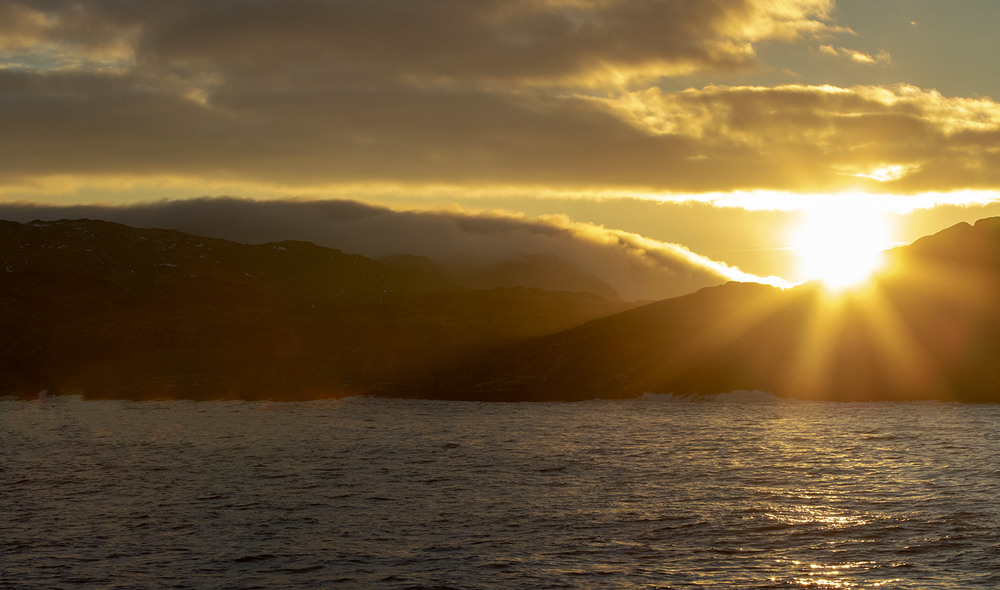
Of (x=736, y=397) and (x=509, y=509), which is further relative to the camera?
(x=736, y=397)

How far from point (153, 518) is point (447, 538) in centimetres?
1791

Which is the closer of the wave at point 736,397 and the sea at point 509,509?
the sea at point 509,509

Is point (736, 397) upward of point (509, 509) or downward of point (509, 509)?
downward

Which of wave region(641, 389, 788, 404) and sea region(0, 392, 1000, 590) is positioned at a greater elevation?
sea region(0, 392, 1000, 590)

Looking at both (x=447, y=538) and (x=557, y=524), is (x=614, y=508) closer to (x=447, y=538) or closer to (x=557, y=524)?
(x=557, y=524)


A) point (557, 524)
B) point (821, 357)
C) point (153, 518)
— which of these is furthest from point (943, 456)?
point (821, 357)

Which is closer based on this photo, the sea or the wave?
the sea

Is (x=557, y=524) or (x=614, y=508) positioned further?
(x=614, y=508)

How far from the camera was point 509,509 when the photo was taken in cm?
5297

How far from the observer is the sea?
36.8m

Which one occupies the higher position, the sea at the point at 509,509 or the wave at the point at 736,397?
the sea at the point at 509,509

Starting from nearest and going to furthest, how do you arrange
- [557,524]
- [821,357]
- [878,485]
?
[557,524]
[878,485]
[821,357]

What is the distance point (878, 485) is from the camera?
59.1m

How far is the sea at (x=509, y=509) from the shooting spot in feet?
121
